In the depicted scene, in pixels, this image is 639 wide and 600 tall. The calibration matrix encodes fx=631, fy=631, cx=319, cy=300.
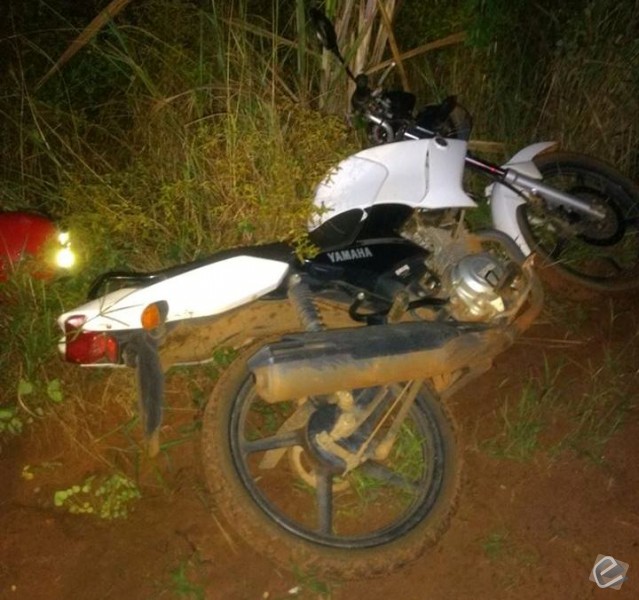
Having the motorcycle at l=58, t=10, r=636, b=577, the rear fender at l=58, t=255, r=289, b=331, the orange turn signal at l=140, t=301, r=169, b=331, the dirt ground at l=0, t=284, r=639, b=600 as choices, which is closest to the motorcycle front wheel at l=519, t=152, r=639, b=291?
the dirt ground at l=0, t=284, r=639, b=600

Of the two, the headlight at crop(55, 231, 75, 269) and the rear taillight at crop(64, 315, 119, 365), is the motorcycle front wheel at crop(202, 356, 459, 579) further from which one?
the headlight at crop(55, 231, 75, 269)

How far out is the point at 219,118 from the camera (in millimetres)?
3422

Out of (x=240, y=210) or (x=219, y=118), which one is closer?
(x=240, y=210)

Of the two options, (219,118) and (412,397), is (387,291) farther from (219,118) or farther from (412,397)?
(219,118)

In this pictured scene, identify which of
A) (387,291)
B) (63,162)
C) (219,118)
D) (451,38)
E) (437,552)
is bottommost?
(437,552)

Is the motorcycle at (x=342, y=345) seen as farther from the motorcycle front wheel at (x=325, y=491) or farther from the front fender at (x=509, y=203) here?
the front fender at (x=509, y=203)

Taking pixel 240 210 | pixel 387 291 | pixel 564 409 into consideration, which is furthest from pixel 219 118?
pixel 564 409

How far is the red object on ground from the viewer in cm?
282

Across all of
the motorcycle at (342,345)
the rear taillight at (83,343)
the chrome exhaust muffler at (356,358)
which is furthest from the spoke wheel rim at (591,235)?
the rear taillight at (83,343)

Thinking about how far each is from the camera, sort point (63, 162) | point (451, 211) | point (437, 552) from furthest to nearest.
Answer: point (63, 162), point (451, 211), point (437, 552)

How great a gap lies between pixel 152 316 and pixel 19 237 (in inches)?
44.3

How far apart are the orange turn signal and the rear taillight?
0.19 metres

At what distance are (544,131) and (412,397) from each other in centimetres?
295

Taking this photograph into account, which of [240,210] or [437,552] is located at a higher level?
[240,210]
